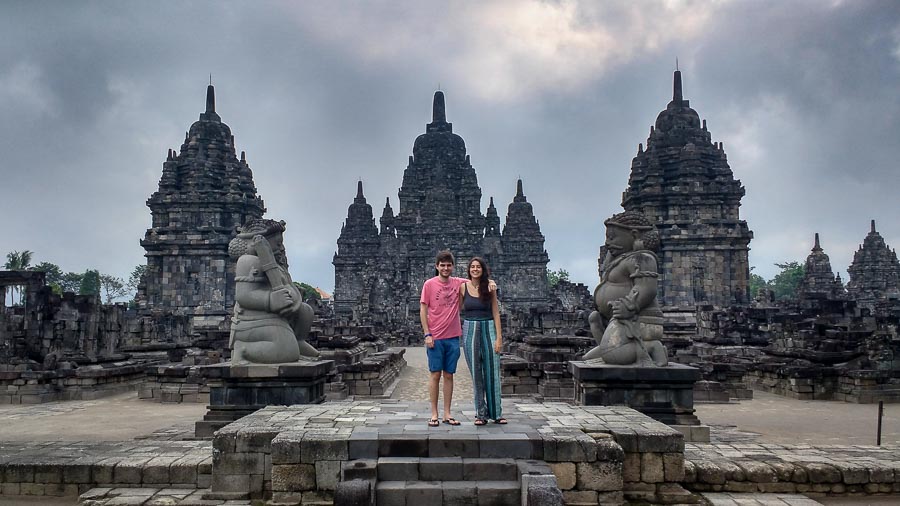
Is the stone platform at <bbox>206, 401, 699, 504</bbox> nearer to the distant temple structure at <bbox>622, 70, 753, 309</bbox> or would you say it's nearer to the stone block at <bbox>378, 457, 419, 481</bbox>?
the stone block at <bbox>378, 457, 419, 481</bbox>

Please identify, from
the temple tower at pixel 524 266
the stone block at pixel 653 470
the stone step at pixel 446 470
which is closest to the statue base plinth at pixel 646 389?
the stone block at pixel 653 470

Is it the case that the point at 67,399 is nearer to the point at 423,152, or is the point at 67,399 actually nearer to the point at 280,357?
the point at 280,357

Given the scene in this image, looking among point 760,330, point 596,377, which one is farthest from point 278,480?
point 760,330

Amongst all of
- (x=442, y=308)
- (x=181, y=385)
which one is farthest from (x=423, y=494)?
(x=181, y=385)

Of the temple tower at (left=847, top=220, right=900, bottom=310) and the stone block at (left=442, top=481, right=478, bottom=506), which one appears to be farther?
the temple tower at (left=847, top=220, right=900, bottom=310)

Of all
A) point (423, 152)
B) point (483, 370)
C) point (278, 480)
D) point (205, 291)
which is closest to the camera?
point (278, 480)

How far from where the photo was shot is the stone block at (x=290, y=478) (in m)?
4.41

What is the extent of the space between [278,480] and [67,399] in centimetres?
Answer: 857

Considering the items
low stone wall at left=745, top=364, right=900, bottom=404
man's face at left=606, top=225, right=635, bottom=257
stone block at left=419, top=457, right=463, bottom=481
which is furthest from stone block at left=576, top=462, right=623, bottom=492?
low stone wall at left=745, top=364, right=900, bottom=404

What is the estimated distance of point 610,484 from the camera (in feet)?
14.7

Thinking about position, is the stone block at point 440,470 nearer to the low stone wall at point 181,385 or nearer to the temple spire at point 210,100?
the low stone wall at point 181,385

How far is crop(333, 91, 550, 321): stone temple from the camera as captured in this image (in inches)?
1706

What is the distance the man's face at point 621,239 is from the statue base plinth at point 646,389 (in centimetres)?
128

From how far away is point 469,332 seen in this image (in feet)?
17.1
